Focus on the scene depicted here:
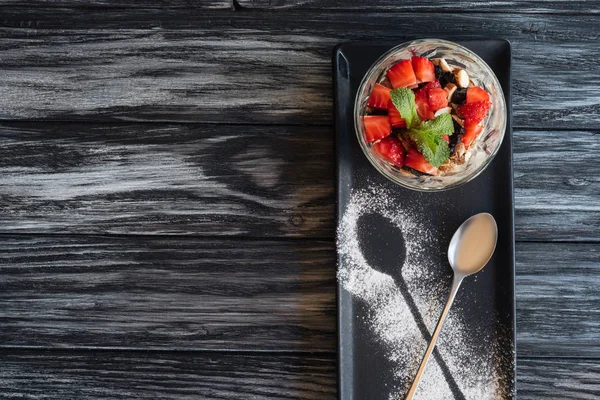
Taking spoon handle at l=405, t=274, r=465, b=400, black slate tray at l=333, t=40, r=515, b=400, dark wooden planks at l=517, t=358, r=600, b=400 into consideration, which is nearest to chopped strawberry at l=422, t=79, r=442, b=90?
black slate tray at l=333, t=40, r=515, b=400

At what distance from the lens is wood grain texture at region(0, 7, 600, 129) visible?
1.12 meters

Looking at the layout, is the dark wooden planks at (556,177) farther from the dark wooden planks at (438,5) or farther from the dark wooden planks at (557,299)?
the dark wooden planks at (438,5)

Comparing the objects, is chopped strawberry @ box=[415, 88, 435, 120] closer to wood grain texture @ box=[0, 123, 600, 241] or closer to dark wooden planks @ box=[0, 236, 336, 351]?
wood grain texture @ box=[0, 123, 600, 241]

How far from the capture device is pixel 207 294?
114cm

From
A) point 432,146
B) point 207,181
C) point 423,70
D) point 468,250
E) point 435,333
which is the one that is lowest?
point 435,333

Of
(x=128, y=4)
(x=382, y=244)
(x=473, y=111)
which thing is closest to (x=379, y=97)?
(x=473, y=111)

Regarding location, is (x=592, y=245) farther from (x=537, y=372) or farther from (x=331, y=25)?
(x=331, y=25)

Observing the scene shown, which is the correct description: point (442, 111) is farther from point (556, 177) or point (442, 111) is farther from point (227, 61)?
point (227, 61)

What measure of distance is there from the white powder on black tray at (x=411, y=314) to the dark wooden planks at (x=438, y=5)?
1.14 ft

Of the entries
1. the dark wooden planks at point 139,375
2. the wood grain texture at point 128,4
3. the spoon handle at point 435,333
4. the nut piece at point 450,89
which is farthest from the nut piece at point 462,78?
the dark wooden planks at point 139,375

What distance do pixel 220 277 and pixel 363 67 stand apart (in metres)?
0.47

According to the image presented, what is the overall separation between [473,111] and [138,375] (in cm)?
78

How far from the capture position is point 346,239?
108 cm

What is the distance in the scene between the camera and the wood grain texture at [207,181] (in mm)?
1127
